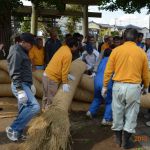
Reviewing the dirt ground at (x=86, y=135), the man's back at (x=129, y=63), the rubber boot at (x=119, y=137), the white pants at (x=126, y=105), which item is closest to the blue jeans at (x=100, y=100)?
the dirt ground at (x=86, y=135)

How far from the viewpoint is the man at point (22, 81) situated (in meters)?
5.42

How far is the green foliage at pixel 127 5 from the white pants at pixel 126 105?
837cm

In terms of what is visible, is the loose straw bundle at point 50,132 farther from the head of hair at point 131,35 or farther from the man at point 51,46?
the man at point 51,46

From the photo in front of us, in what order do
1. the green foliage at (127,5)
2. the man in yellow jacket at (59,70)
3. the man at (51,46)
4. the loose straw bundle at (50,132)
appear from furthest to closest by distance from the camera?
the green foliage at (127,5)
the man at (51,46)
the man in yellow jacket at (59,70)
the loose straw bundle at (50,132)

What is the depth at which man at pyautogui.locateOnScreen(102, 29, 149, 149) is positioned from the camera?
18.0 feet

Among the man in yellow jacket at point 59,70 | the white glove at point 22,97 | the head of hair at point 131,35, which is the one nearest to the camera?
the white glove at point 22,97

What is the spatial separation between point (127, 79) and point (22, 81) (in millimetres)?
1600

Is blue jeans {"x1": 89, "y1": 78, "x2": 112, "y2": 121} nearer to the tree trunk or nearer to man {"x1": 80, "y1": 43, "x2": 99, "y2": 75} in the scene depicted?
man {"x1": 80, "y1": 43, "x2": 99, "y2": 75}

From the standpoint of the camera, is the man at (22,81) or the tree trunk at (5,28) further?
the tree trunk at (5,28)

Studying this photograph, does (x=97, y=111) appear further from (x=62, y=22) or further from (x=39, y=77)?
(x=62, y=22)

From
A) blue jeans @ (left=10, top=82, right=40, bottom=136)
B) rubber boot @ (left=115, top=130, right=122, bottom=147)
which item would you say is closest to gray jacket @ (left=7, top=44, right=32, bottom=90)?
blue jeans @ (left=10, top=82, right=40, bottom=136)

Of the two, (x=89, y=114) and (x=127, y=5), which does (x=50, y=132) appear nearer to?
(x=89, y=114)

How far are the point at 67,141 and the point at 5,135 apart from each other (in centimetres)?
148

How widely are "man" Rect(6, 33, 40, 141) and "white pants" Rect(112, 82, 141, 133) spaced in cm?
125
